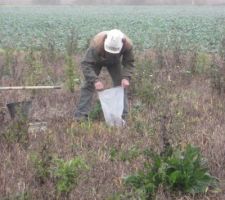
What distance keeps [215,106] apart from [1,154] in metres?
3.70

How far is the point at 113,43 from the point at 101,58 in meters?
0.49

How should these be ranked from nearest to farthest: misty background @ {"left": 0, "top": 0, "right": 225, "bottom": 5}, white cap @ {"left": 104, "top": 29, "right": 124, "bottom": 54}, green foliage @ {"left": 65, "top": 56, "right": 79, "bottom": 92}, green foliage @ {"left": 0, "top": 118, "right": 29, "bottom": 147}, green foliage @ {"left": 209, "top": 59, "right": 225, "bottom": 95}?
green foliage @ {"left": 0, "top": 118, "right": 29, "bottom": 147}
white cap @ {"left": 104, "top": 29, "right": 124, "bottom": 54}
green foliage @ {"left": 65, "top": 56, "right": 79, "bottom": 92}
green foliage @ {"left": 209, "top": 59, "right": 225, "bottom": 95}
misty background @ {"left": 0, "top": 0, "right": 225, "bottom": 5}

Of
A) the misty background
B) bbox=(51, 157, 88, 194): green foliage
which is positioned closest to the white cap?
bbox=(51, 157, 88, 194): green foliage

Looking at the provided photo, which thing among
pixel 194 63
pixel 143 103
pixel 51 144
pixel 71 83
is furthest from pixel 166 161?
pixel 194 63

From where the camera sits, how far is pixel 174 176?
4.67 m

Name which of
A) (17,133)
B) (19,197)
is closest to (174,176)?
(19,197)

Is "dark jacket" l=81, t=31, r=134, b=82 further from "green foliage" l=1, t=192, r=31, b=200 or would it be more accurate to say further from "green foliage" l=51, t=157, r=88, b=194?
"green foliage" l=1, t=192, r=31, b=200

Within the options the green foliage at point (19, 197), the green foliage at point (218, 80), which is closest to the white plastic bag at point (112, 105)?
the green foliage at point (218, 80)

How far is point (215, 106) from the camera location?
8.05 m

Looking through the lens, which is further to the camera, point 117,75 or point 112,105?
point 117,75

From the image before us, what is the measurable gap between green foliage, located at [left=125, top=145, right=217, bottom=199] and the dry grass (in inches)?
3.3

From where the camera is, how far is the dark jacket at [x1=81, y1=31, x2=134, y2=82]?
704cm

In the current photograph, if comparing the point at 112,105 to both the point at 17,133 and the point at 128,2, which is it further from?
the point at 128,2

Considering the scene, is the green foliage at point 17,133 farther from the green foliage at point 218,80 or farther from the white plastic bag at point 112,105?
the green foliage at point 218,80
